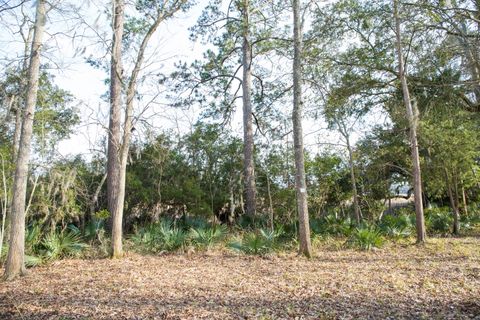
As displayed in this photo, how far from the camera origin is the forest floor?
513 cm

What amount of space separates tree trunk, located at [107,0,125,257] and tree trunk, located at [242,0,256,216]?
505 cm

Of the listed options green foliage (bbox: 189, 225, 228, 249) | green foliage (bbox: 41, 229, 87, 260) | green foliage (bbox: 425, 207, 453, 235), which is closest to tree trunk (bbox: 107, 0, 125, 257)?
green foliage (bbox: 41, 229, 87, 260)

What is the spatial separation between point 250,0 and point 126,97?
280 inches

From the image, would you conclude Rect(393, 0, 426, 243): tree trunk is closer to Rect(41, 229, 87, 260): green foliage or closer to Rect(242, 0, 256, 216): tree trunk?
Rect(242, 0, 256, 216): tree trunk

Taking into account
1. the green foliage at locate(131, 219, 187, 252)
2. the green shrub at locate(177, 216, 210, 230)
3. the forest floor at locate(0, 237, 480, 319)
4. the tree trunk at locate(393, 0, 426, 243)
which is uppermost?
the tree trunk at locate(393, 0, 426, 243)

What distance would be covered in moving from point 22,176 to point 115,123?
416 cm

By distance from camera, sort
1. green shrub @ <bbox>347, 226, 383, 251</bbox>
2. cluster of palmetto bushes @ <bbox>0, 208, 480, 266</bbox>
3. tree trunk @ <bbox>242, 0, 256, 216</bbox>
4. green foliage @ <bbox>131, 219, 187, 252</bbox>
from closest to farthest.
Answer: cluster of palmetto bushes @ <bbox>0, 208, 480, 266</bbox>
green shrub @ <bbox>347, 226, 383, 251</bbox>
green foliage @ <bbox>131, 219, 187, 252</bbox>
tree trunk @ <bbox>242, 0, 256, 216</bbox>

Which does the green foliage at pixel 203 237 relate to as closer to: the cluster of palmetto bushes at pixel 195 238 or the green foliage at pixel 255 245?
the cluster of palmetto bushes at pixel 195 238

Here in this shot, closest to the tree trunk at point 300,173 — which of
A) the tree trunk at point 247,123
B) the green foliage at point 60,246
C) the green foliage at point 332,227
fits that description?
the green foliage at point 332,227

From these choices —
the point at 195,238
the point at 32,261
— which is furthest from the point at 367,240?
the point at 32,261

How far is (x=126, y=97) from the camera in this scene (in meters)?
10.5

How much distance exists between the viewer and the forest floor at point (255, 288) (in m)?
5.13

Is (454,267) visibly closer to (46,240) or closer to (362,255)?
(362,255)

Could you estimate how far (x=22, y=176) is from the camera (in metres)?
7.66
